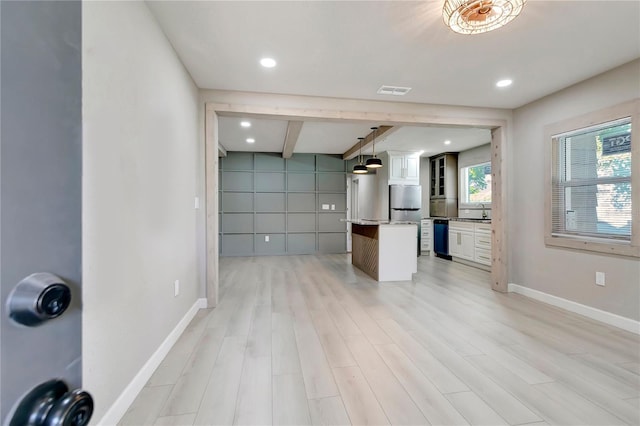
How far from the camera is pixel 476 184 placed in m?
6.72

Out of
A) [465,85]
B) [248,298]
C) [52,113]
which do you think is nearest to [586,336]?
[465,85]

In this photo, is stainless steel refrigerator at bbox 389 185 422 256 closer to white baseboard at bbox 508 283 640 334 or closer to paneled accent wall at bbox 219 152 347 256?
paneled accent wall at bbox 219 152 347 256

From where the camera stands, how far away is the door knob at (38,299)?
13.5 inches

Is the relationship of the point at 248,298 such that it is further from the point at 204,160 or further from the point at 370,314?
the point at 204,160

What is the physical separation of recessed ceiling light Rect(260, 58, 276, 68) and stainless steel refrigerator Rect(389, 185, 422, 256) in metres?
4.59

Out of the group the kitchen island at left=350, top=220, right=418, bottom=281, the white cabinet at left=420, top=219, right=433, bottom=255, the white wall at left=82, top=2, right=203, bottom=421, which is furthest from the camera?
the white cabinet at left=420, top=219, right=433, bottom=255

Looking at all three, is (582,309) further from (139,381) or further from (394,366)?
(139,381)

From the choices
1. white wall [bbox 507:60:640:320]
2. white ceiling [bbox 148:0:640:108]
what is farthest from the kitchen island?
white ceiling [bbox 148:0:640:108]

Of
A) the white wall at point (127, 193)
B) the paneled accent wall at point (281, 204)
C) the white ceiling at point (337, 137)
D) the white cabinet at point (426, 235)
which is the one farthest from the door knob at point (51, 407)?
the white cabinet at point (426, 235)

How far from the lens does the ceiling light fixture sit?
1.65 m

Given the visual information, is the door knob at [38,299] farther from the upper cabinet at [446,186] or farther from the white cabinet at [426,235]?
the upper cabinet at [446,186]

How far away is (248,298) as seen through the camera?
11.9ft

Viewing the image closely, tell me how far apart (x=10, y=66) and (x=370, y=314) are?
314 centimetres

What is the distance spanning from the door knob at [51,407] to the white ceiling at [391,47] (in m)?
2.26
